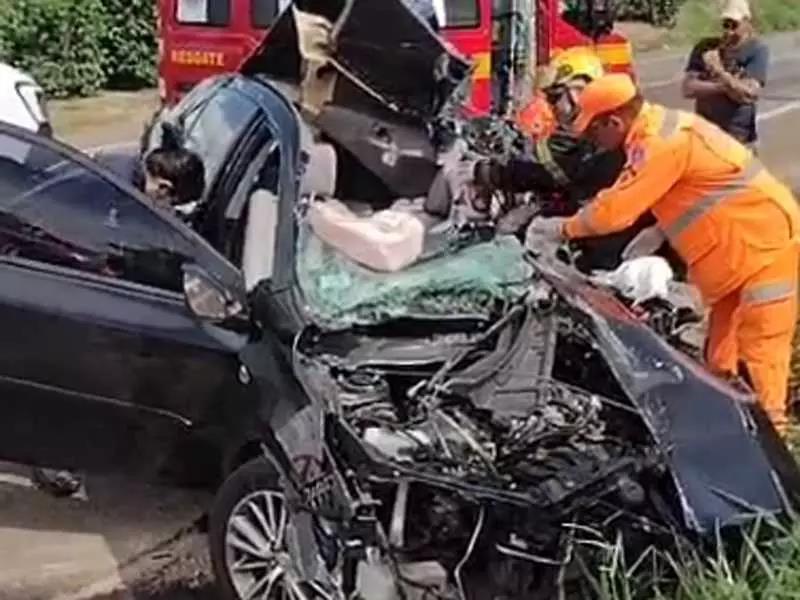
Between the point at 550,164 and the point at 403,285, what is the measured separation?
267cm

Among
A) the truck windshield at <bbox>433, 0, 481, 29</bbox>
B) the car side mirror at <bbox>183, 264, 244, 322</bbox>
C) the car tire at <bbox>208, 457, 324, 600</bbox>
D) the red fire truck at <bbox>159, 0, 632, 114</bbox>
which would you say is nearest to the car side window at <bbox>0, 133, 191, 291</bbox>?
the car side mirror at <bbox>183, 264, 244, 322</bbox>

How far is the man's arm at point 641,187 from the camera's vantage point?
707cm

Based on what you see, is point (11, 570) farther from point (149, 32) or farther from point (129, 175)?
point (149, 32)

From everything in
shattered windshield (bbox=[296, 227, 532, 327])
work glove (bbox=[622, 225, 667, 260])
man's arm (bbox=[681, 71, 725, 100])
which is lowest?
man's arm (bbox=[681, 71, 725, 100])

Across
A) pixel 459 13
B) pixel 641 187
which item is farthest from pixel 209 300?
pixel 459 13

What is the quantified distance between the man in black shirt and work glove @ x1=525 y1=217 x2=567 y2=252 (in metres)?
3.37

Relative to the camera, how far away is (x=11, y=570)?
727 centimetres

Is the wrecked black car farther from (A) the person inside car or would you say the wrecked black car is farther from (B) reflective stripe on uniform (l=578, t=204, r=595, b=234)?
(B) reflective stripe on uniform (l=578, t=204, r=595, b=234)

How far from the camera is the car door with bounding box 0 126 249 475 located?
679cm

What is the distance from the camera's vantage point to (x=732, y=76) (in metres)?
11.0

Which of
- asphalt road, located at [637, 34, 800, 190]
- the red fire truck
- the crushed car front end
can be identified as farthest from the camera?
asphalt road, located at [637, 34, 800, 190]

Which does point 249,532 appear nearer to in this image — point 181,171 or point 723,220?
point 181,171

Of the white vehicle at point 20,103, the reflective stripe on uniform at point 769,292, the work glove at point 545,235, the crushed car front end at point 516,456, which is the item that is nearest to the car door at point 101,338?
the crushed car front end at point 516,456

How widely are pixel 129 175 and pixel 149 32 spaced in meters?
12.5
